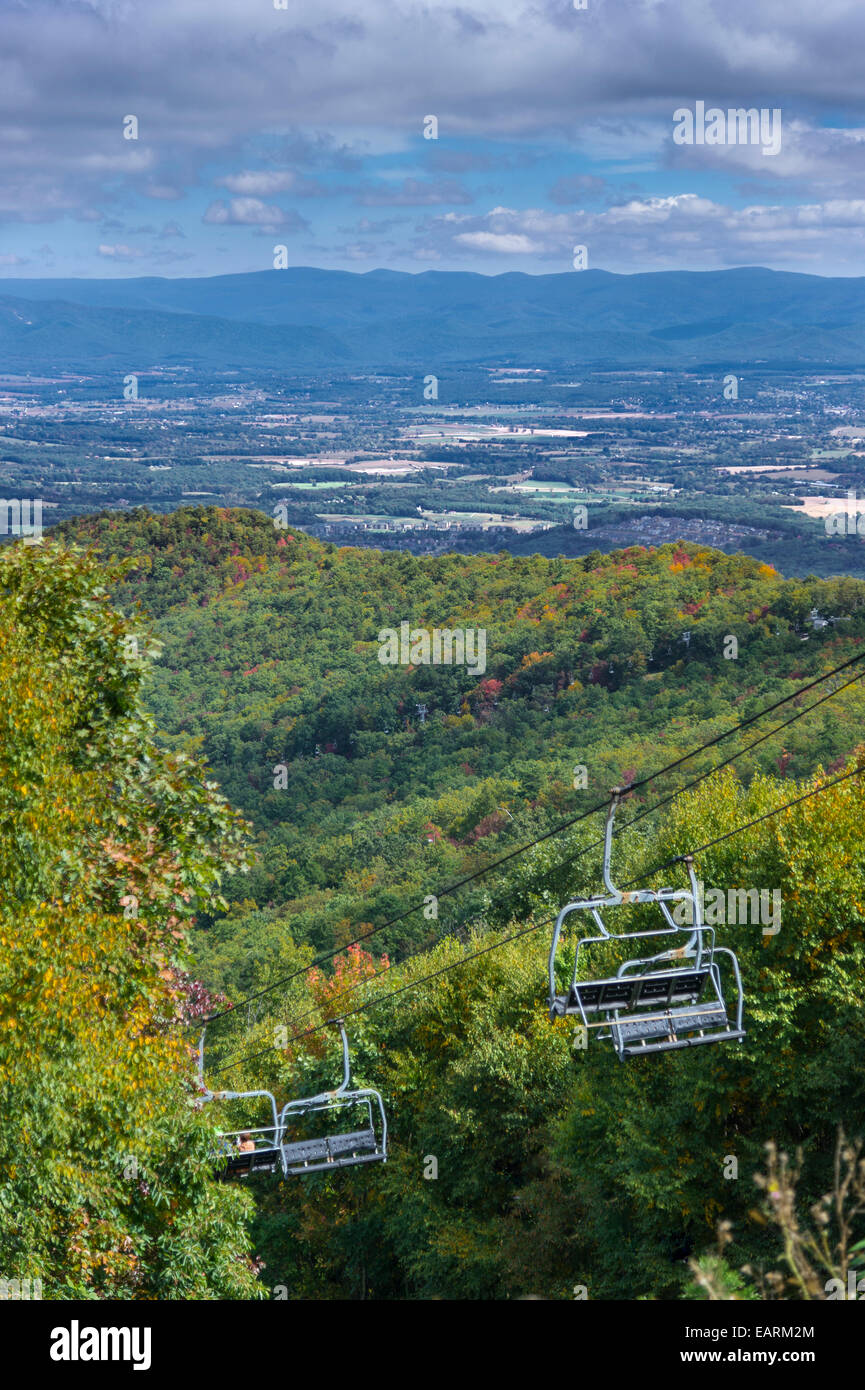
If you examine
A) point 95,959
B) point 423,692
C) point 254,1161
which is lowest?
point 254,1161

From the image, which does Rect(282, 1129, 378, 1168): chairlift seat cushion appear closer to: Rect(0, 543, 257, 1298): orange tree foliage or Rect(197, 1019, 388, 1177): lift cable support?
Rect(197, 1019, 388, 1177): lift cable support

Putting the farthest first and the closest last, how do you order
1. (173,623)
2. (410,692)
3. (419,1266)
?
(173,623), (410,692), (419,1266)

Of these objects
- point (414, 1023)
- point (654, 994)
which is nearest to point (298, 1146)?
point (654, 994)

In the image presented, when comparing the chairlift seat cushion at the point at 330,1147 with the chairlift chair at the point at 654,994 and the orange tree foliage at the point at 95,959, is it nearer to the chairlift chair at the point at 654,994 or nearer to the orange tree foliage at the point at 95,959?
the orange tree foliage at the point at 95,959

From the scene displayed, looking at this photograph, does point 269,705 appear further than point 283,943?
Yes

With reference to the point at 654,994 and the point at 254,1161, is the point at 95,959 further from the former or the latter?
the point at 654,994

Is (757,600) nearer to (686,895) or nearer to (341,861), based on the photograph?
(341,861)

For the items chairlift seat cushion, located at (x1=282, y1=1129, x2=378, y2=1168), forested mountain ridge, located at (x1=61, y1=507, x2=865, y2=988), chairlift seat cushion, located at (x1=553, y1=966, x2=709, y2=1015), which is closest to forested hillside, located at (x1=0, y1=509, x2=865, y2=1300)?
forested mountain ridge, located at (x1=61, y1=507, x2=865, y2=988)
